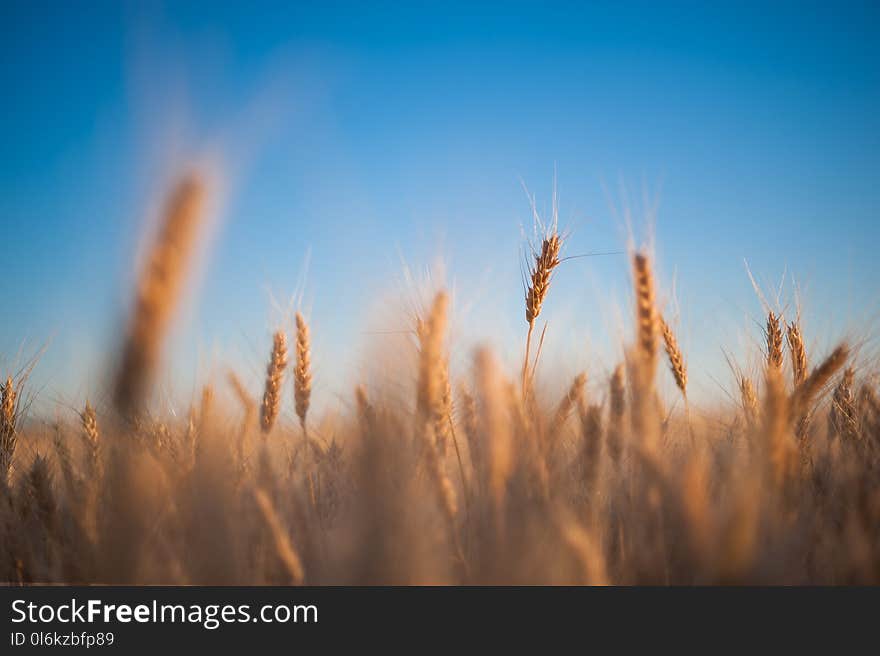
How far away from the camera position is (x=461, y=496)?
213 cm

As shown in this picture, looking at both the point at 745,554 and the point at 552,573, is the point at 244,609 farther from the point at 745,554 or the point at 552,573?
the point at 745,554

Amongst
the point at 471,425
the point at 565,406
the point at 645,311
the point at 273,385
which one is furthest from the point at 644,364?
the point at 273,385

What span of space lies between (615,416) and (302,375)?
6.07 ft

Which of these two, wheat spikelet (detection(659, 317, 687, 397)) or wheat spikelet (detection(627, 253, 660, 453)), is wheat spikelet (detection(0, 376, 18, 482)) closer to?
wheat spikelet (detection(627, 253, 660, 453))

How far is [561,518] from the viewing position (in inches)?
49.1

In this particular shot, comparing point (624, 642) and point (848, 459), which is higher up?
point (848, 459)

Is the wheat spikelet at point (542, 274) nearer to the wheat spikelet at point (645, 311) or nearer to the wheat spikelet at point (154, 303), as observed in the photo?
the wheat spikelet at point (645, 311)

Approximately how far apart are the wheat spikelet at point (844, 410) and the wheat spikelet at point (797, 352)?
0.20 meters

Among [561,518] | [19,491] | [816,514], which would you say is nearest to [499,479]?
[561,518]

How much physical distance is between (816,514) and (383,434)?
1.66 metres

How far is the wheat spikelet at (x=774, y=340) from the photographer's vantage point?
2.91 meters

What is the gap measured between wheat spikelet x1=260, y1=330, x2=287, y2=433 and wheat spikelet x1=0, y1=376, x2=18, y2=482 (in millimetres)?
1454

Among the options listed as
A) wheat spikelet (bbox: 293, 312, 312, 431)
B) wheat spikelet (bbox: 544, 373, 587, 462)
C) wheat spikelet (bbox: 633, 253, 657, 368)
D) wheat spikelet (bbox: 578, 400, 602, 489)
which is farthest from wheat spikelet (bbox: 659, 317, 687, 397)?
wheat spikelet (bbox: 293, 312, 312, 431)

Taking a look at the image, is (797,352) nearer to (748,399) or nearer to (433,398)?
(748,399)
